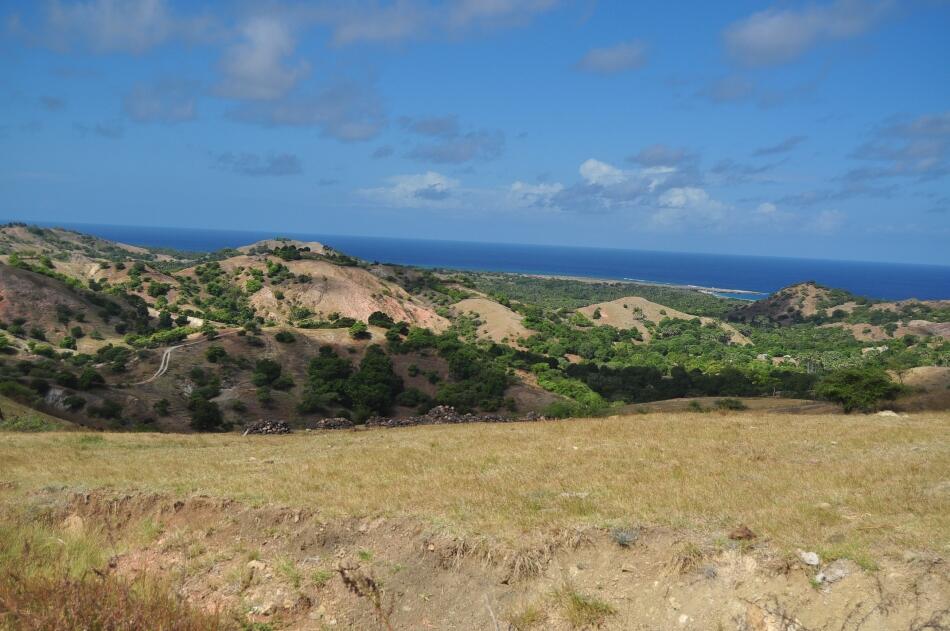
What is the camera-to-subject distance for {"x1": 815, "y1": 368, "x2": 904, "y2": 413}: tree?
32344 millimetres

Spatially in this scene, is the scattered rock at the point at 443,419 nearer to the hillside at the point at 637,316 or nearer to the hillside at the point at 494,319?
the hillside at the point at 494,319

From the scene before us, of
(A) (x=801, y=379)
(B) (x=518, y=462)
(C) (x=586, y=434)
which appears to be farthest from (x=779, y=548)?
(A) (x=801, y=379)

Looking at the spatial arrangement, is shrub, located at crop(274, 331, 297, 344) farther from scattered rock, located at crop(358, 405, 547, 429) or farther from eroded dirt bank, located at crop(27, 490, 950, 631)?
eroded dirt bank, located at crop(27, 490, 950, 631)

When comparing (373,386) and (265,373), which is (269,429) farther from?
(265,373)

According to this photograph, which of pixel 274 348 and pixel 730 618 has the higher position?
pixel 730 618

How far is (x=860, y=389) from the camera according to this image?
3312 centimetres

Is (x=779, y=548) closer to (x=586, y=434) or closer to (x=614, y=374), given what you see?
(x=586, y=434)

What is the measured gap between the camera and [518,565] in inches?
401

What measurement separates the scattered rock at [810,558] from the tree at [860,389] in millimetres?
27456

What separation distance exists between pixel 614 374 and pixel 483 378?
96.8 ft

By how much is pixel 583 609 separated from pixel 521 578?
4.31 ft

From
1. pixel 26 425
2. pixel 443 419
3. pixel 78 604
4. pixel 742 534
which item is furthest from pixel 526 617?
pixel 443 419

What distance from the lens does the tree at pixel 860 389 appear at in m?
32.3

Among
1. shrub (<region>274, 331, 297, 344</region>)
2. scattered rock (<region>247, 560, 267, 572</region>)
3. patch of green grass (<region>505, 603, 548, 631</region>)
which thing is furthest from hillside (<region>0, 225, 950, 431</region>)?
scattered rock (<region>247, 560, 267, 572</region>)
